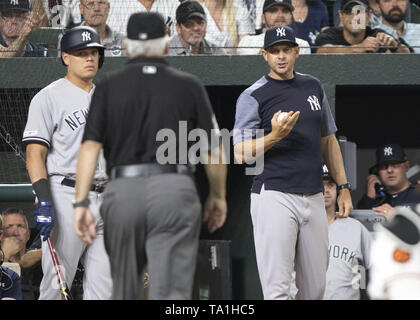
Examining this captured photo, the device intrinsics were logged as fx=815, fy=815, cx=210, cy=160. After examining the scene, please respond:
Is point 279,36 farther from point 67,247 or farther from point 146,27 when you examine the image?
point 67,247

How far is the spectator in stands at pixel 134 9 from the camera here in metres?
7.82

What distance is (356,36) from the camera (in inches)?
310

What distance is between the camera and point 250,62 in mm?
7523

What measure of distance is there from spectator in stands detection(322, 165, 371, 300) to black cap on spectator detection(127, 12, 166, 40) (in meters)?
3.34

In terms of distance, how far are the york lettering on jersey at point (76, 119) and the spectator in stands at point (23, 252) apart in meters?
2.29

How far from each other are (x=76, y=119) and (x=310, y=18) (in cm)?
387

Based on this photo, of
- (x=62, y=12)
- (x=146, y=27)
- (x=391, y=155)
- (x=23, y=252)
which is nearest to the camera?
(x=146, y=27)

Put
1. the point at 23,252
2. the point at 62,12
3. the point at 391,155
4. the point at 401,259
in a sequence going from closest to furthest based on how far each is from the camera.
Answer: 1. the point at 401,259
2. the point at 23,252
3. the point at 391,155
4. the point at 62,12

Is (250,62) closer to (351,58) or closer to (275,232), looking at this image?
A: (351,58)

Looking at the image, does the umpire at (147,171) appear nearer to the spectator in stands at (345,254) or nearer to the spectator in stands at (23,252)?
the spectator in stands at (345,254)

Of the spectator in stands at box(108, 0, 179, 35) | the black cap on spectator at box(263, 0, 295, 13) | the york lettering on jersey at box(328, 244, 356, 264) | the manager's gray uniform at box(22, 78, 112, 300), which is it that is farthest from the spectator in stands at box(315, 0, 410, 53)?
the manager's gray uniform at box(22, 78, 112, 300)

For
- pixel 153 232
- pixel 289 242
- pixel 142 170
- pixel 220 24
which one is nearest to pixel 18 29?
pixel 220 24

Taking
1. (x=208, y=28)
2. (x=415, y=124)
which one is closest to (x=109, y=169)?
(x=208, y=28)

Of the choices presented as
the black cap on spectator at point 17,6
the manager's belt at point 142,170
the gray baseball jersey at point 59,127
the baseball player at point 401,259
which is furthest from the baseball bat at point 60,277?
the black cap on spectator at point 17,6
